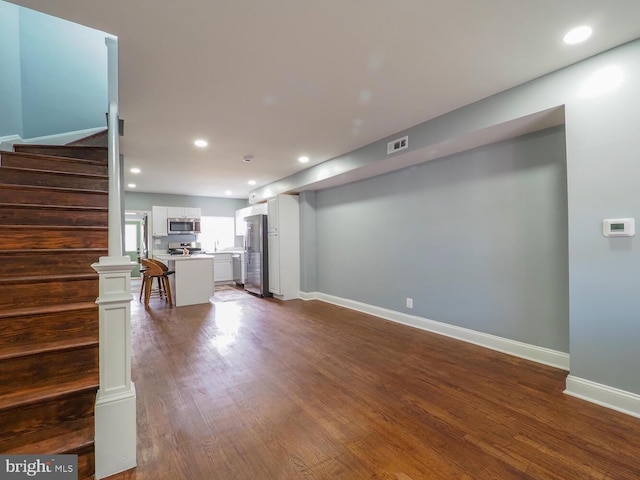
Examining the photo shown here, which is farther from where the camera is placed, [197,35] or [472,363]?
[472,363]

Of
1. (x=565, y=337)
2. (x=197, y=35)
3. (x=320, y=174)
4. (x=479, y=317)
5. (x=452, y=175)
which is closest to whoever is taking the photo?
(x=197, y=35)

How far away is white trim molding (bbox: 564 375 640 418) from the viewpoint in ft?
6.50

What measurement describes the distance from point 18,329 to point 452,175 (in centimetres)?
414

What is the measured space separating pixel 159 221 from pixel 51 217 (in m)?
5.34

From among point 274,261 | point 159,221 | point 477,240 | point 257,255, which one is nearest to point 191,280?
point 257,255

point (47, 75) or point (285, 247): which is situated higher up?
point (47, 75)

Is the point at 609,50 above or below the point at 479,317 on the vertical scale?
above

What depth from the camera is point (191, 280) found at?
218 inches

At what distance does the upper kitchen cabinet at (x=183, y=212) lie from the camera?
7.63 metres

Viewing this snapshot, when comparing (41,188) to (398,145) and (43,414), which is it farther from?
(398,145)

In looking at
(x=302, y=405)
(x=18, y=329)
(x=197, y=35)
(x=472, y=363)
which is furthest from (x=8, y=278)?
(x=472, y=363)

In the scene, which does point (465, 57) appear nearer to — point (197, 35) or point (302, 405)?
point (197, 35)

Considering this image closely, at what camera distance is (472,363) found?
9.29ft

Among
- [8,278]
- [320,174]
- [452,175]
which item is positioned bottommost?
[8,278]
